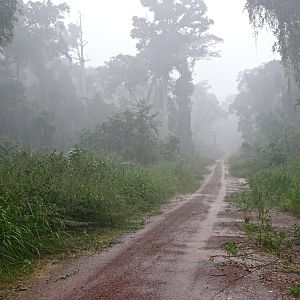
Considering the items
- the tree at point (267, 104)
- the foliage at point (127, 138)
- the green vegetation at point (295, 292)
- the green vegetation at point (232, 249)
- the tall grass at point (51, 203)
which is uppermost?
the tree at point (267, 104)

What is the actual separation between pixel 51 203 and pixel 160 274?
314 centimetres

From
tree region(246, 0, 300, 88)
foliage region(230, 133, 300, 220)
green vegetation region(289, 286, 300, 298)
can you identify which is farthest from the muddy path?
tree region(246, 0, 300, 88)

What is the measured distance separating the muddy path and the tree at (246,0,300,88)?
57.7 ft

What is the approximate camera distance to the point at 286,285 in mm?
4863

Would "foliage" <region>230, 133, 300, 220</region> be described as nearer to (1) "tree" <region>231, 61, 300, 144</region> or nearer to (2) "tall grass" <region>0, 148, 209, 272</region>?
(2) "tall grass" <region>0, 148, 209, 272</region>

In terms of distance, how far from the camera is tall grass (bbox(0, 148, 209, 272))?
6223 mm

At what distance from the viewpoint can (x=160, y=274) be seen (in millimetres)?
5391

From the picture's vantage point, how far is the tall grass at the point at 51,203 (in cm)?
622

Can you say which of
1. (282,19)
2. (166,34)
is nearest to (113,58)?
(166,34)

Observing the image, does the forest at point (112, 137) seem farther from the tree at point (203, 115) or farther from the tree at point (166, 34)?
the tree at point (203, 115)

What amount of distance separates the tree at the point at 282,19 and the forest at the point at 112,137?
0.19 ft

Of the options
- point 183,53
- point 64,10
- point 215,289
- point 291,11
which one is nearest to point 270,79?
point 183,53

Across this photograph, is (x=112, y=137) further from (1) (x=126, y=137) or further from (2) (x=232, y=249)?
(2) (x=232, y=249)

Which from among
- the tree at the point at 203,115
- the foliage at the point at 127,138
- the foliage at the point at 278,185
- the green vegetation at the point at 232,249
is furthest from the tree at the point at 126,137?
the tree at the point at 203,115
